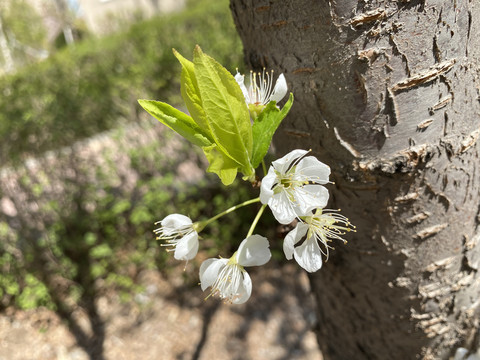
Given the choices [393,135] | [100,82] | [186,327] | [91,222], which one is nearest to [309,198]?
[393,135]

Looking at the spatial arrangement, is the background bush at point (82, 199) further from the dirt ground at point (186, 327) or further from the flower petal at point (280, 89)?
the flower petal at point (280, 89)

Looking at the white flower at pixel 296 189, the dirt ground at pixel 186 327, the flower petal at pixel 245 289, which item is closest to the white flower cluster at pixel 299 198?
the white flower at pixel 296 189

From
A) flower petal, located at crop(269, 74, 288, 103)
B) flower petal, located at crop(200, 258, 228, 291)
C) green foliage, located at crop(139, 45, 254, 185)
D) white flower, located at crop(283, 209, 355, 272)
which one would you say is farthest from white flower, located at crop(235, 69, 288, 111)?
flower petal, located at crop(200, 258, 228, 291)

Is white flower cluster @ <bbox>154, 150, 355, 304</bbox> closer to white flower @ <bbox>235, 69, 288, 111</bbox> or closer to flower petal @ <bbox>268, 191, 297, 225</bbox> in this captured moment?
flower petal @ <bbox>268, 191, 297, 225</bbox>

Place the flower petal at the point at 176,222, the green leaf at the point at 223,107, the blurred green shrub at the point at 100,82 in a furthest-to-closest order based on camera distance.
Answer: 1. the blurred green shrub at the point at 100,82
2. the flower petal at the point at 176,222
3. the green leaf at the point at 223,107

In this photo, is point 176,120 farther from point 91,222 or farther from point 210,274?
point 91,222

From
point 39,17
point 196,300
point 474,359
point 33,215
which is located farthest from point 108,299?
point 39,17
